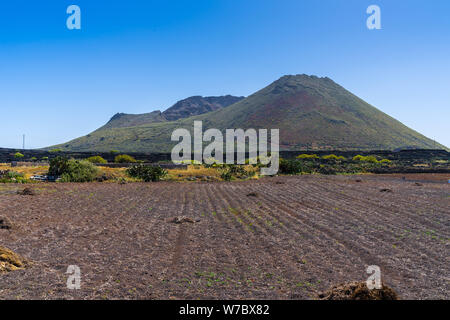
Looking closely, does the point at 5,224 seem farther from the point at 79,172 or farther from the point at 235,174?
the point at 235,174

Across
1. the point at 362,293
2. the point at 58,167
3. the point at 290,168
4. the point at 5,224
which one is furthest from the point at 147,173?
the point at 362,293

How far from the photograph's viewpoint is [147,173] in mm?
34062

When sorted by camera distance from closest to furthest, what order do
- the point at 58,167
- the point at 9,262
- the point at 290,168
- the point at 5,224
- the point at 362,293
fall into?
the point at 362,293
the point at 9,262
the point at 5,224
the point at 58,167
the point at 290,168

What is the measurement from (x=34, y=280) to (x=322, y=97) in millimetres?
150173

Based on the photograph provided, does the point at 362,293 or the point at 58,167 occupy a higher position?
the point at 58,167

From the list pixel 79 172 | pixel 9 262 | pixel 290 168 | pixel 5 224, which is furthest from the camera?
pixel 290 168

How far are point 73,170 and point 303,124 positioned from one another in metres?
99.2

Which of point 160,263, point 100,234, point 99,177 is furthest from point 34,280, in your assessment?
point 99,177

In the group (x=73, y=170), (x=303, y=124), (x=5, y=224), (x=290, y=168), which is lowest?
(x=5, y=224)

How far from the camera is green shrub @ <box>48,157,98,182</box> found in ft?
99.3

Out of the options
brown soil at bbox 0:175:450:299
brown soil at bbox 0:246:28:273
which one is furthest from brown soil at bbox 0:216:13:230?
brown soil at bbox 0:246:28:273

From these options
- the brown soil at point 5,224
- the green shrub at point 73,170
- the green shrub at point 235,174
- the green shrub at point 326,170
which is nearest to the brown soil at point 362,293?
the brown soil at point 5,224

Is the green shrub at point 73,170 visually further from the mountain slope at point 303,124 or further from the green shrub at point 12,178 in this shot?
the mountain slope at point 303,124

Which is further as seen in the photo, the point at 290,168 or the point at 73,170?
the point at 290,168
